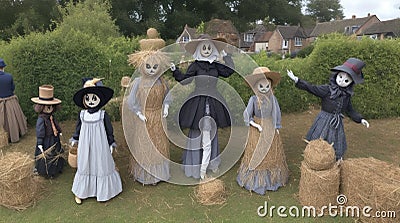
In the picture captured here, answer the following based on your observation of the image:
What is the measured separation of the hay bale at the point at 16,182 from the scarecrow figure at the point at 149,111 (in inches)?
54.5

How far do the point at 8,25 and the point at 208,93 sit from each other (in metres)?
24.6

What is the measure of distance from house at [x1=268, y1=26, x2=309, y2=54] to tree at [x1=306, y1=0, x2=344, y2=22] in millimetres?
21767

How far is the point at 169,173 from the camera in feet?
15.8

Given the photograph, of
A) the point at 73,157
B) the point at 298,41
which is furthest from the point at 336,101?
the point at 298,41

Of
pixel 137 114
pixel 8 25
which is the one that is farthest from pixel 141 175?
pixel 8 25

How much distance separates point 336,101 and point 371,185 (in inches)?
50.6

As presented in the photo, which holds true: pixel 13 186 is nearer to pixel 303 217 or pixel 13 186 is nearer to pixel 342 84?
pixel 303 217

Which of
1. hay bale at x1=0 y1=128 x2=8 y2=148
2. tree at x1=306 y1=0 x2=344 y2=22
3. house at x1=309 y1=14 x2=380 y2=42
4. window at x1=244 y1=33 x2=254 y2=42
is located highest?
tree at x1=306 y1=0 x2=344 y2=22

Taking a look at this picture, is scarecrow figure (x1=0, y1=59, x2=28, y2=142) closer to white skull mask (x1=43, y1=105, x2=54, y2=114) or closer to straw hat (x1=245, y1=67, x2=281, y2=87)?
white skull mask (x1=43, y1=105, x2=54, y2=114)

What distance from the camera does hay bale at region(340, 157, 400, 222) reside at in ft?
10.8

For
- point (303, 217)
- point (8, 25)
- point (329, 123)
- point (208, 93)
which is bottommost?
point (303, 217)

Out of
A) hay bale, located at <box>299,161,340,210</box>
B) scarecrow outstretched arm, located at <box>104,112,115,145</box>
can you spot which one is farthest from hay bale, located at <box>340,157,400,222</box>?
scarecrow outstretched arm, located at <box>104,112,115,145</box>

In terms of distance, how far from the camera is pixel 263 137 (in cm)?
425

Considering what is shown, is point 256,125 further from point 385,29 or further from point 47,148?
point 385,29
